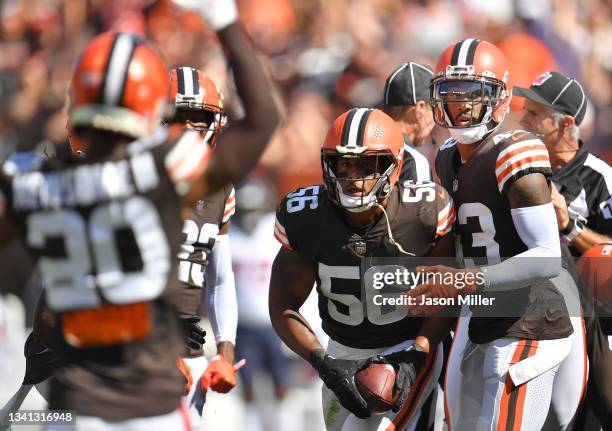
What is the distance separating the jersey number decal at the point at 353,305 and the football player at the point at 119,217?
1.42 m

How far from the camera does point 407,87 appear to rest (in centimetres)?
579

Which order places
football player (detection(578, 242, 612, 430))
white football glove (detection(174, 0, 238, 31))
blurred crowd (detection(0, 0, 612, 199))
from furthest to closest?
blurred crowd (detection(0, 0, 612, 199))
football player (detection(578, 242, 612, 430))
white football glove (detection(174, 0, 238, 31))

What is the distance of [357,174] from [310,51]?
4.31m

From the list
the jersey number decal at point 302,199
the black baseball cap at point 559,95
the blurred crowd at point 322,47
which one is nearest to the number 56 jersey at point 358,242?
the jersey number decal at point 302,199

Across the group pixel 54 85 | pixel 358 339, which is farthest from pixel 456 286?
pixel 54 85

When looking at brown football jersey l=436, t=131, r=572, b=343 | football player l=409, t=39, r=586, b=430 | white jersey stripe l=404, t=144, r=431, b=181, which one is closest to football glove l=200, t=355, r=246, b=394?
football player l=409, t=39, r=586, b=430

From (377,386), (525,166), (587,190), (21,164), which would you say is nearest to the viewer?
(21,164)

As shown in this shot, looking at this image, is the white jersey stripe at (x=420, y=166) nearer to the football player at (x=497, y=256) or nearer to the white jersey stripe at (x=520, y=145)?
the football player at (x=497, y=256)

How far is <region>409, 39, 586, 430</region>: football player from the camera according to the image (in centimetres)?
409

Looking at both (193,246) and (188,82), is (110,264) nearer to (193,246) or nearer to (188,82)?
(193,246)

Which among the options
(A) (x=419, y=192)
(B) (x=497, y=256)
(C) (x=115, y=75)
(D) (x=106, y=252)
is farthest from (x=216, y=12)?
(B) (x=497, y=256)

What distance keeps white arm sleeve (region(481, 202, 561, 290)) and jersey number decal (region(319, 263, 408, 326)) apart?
49 centimetres

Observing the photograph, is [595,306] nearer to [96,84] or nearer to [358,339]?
[358,339]

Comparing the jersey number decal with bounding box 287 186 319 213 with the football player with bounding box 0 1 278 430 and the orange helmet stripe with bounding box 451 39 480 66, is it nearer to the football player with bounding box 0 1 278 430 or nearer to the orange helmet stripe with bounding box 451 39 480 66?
the orange helmet stripe with bounding box 451 39 480 66
